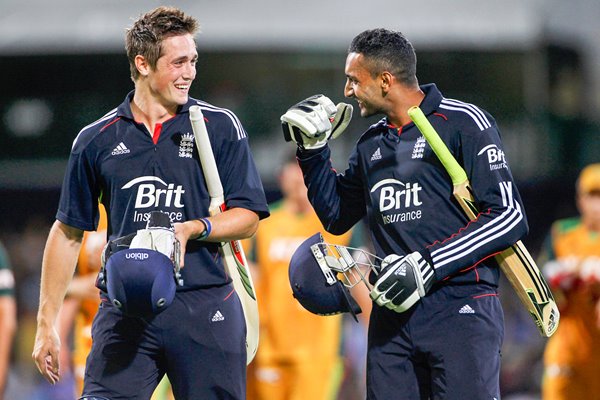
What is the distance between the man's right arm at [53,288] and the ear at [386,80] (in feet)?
5.10

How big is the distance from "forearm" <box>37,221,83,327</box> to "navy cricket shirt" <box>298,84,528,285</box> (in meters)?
1.17

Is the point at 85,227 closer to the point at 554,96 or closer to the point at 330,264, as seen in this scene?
the point at 330,264

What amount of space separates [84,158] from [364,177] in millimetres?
1304

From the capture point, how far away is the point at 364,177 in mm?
6043

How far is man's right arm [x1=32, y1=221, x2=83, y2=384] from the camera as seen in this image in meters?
5.82

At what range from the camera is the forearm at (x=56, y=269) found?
5891 millimetres

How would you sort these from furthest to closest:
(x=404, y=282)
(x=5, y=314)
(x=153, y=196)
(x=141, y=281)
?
(x=5, y=314)
(x=153, y=196)
(x=404, y=282)
(x=141, y=281)

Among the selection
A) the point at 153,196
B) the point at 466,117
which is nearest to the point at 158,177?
the point at 153,196

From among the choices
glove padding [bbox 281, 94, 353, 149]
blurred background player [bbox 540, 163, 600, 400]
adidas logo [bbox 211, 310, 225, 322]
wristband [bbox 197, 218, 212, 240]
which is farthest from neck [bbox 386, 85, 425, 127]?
blurred background player [bbox 540, 163, 600, 400]

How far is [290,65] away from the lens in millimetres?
15492

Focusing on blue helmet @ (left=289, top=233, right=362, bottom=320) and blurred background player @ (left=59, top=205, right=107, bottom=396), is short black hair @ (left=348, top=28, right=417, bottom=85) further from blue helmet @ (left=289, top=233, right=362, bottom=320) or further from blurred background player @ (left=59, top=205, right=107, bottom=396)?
blurred background player @ (left=59, top=205, right=107, bottom=396)

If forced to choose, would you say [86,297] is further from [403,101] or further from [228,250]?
[403,101]

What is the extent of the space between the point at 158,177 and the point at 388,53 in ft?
3.94

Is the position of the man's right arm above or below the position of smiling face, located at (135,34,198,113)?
below
